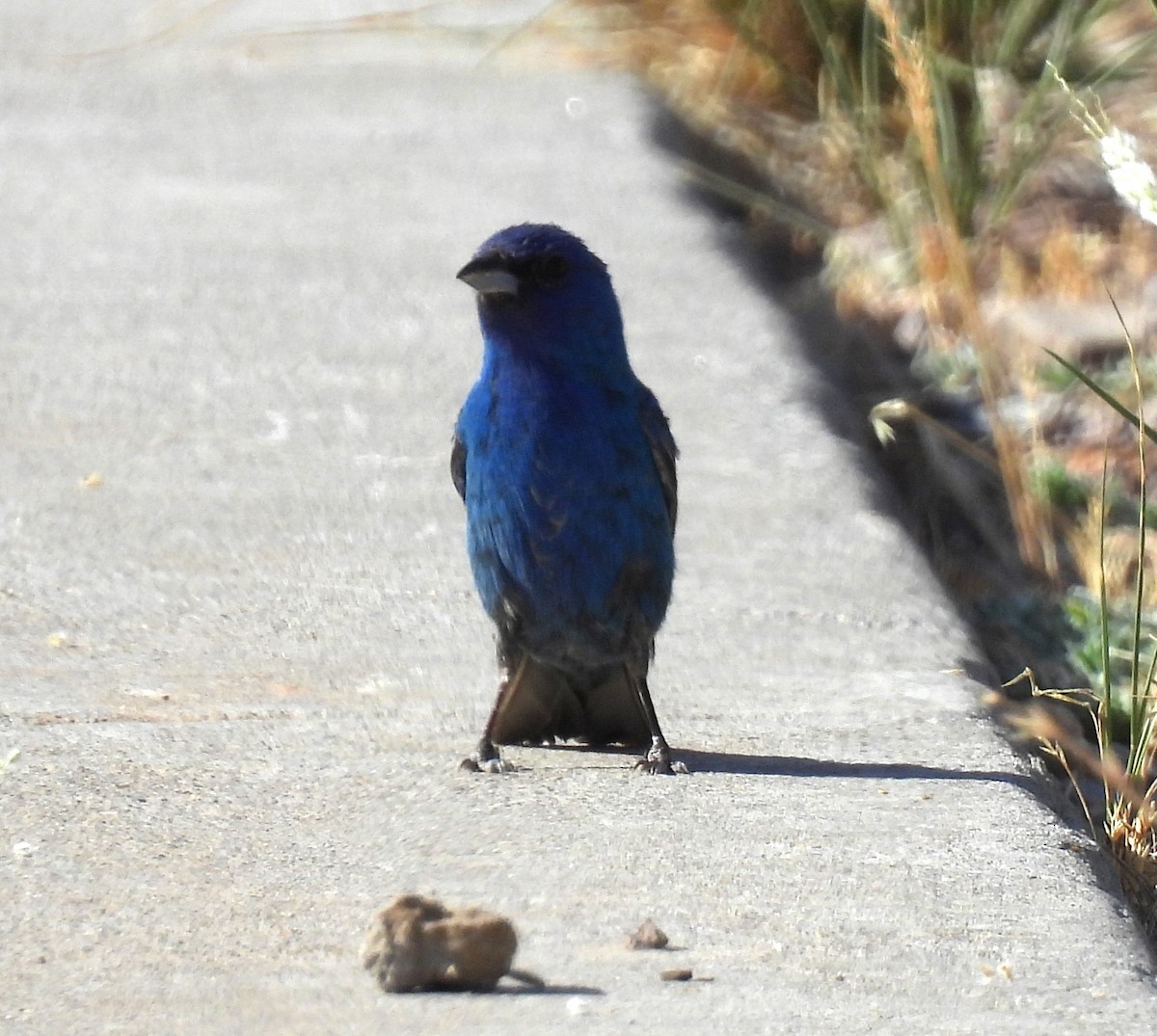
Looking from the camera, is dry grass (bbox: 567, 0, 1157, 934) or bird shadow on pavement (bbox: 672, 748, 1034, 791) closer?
bird shadow on pavement (bbox: 672, 748, 1034, 791)

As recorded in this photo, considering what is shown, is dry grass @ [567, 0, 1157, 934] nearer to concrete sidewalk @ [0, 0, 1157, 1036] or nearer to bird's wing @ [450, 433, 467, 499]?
concrete sidewalk @ [0, 0, 1157, 1036]

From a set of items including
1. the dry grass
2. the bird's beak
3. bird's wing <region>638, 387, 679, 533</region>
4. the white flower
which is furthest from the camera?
the dry grass

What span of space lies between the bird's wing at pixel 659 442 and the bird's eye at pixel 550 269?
281mm

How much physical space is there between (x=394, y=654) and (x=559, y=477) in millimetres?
679

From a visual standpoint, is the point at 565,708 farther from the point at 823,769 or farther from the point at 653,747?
the point at 823,769

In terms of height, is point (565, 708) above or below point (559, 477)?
below

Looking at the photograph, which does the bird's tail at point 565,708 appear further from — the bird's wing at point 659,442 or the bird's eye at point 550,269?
the bird's eye at point 550,269

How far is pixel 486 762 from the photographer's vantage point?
4.06m

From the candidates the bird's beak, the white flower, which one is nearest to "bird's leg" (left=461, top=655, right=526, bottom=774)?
the bird's beak

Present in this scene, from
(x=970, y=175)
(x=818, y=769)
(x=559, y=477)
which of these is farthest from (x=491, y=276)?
(x=970, y=175)

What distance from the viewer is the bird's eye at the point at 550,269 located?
4.21 meters

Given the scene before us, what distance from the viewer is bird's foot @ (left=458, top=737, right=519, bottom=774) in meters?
4.02

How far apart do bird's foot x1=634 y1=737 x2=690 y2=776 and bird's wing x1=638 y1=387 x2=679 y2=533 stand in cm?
45

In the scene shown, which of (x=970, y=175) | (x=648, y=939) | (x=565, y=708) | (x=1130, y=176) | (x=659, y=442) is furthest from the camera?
(x=970, y=175)
